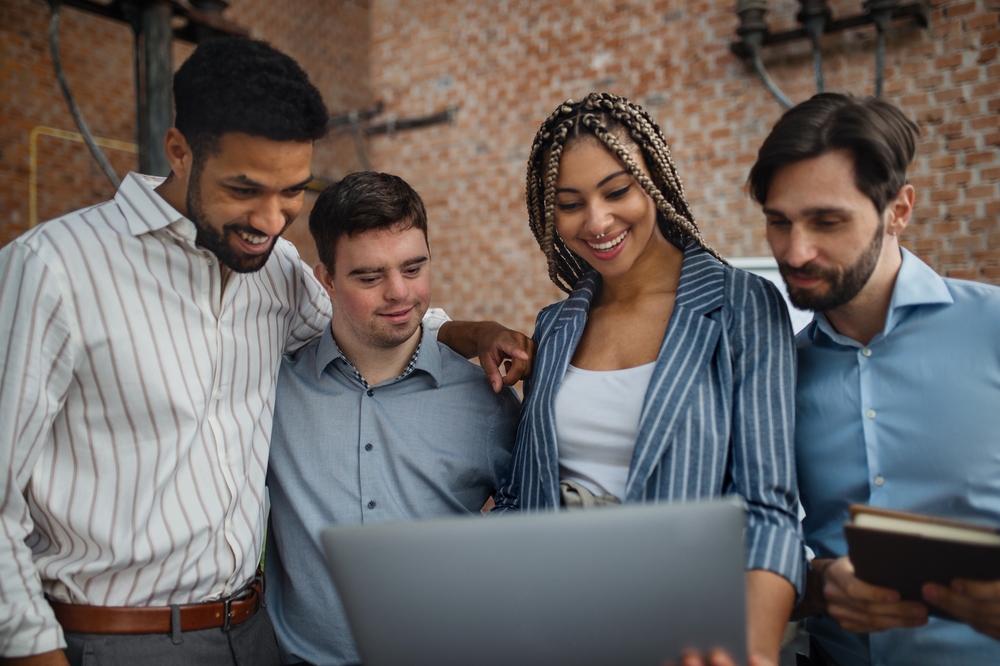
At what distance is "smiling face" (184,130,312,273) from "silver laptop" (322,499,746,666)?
2.07ft

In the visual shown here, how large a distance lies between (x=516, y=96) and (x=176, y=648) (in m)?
4.41

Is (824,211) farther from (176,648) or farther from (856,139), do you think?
(176,648)

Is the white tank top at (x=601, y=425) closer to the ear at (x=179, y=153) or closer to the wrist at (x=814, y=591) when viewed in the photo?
the wrist at (x=814, y=591)

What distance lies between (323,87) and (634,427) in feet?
19.4

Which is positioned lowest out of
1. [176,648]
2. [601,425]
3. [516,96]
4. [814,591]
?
[176,648]

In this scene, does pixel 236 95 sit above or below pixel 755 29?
below

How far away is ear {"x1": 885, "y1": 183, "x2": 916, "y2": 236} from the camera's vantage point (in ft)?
4.54

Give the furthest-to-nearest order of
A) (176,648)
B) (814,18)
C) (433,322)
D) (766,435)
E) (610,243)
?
A: 1. (814,18)
2. (433,322)
3. (610,243)
4. (176,648)
5. (766,435)

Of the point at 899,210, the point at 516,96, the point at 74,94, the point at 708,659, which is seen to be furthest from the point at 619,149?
the point at 74,94

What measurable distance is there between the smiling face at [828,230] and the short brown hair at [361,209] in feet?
2.68

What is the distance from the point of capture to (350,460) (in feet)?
5.61

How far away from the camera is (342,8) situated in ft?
22.7

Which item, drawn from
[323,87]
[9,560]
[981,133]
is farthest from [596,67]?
[9,560]

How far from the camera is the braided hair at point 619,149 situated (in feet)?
4.96
